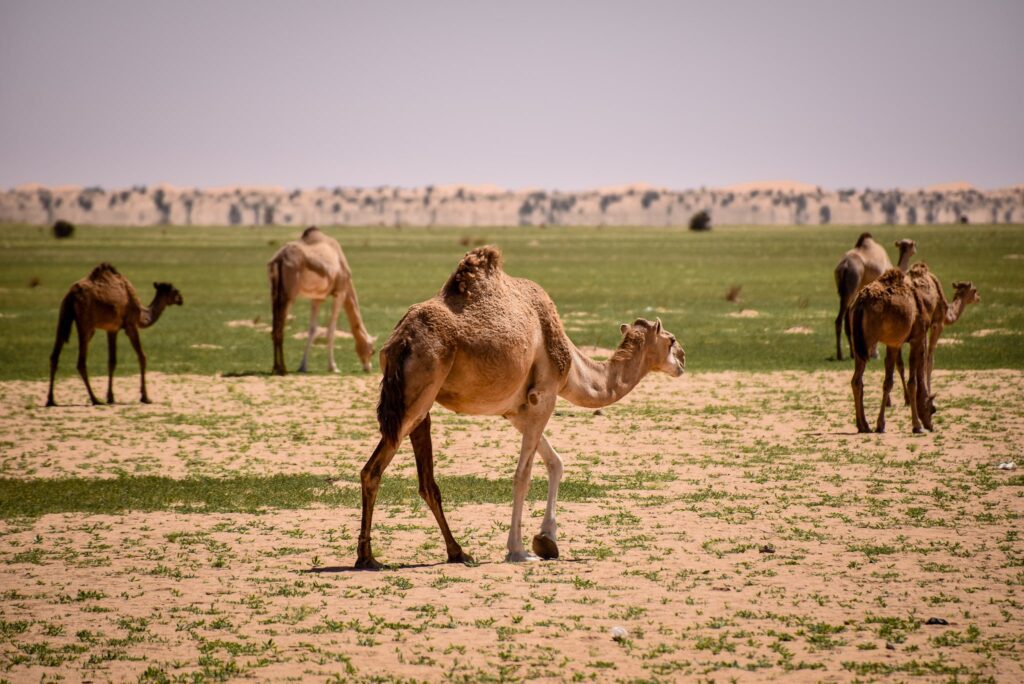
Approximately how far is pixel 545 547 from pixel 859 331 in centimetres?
683

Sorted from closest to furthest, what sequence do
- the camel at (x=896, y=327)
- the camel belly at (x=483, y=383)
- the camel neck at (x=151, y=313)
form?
the camel belly at (x=483, y=383), the camel at (x=896, y=327), the camel neck at (x=151, y=313)

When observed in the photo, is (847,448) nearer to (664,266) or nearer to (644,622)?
(644,622)

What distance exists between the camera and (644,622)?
26.1 ft

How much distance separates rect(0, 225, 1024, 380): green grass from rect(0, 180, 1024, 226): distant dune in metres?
76.4

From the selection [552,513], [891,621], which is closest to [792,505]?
[552,513]

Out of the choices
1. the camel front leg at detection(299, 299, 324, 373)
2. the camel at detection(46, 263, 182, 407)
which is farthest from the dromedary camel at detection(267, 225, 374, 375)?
the camel at detection(46, 263, 182, 407)

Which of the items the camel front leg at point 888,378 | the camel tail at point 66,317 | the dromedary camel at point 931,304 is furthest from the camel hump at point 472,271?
the camel tail at point 66,317

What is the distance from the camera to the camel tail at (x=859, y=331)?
49.0 feet

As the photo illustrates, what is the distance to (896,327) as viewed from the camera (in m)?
14.9

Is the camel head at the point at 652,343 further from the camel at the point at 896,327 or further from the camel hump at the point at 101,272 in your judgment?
the camel hump at the point at 101,272

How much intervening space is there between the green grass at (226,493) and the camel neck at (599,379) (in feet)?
6.06

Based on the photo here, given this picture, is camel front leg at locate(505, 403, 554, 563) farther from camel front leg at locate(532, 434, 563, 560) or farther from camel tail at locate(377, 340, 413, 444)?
camel tail at locate(377, 340, 413, 444)

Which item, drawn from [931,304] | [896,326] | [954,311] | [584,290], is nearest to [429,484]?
[896,326]

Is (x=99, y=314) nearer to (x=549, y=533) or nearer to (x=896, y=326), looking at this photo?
(x=549, y=533)
